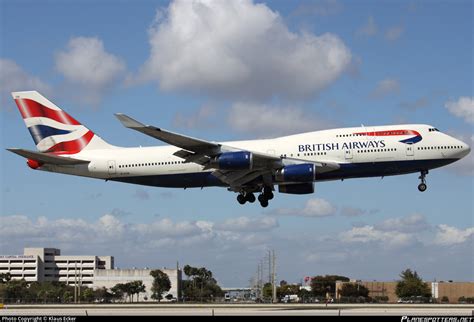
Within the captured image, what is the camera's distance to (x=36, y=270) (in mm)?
182375

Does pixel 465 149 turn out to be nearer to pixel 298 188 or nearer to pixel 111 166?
pixel 298 188

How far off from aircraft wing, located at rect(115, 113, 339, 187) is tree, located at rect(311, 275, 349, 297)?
→ 69042mm

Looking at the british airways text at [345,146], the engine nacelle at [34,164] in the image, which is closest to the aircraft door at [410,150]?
the british airways text at [345,146]

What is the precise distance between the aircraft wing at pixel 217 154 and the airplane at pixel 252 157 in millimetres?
68

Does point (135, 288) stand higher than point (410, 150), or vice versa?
point (410, 150)

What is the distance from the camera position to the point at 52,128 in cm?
5981

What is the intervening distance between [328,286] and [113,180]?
73.2 m

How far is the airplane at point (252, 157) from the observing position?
51.8 m

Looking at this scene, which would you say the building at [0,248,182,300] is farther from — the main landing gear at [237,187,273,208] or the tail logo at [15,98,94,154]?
the main landing gear at [237,187,273,208]

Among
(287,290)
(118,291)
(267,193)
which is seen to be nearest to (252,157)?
(267,193)

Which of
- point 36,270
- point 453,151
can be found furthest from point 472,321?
point 36,270

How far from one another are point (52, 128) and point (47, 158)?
5267 millimetres

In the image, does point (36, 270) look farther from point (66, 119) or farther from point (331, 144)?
point (331, 144)

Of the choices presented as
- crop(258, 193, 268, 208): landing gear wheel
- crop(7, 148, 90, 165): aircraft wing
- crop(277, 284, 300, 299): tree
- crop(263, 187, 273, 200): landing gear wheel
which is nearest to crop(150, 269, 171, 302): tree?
crop(277, 284, 300, 299): tree
